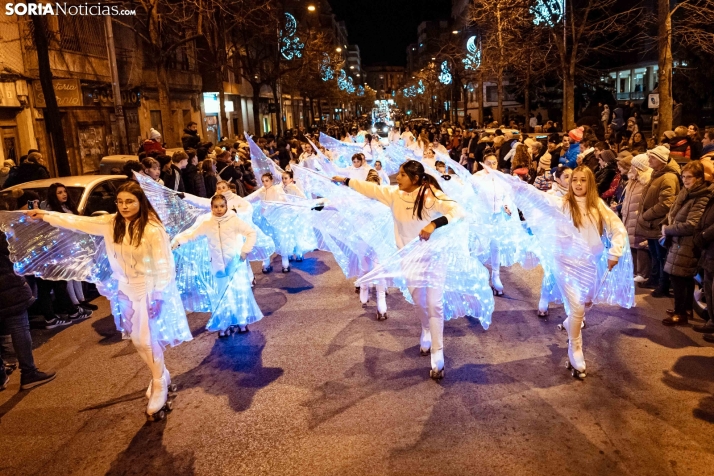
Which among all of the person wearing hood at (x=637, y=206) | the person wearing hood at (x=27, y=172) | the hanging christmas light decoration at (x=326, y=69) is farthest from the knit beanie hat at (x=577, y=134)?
the hanging christmas light decoration at (x=326, y=69)

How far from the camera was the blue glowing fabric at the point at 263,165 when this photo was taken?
10.5m

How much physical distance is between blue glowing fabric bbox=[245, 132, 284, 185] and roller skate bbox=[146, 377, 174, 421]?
→ 562 centimetres

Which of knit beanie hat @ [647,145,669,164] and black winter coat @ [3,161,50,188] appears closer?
knit beanie hat @ [647,145,669,164]

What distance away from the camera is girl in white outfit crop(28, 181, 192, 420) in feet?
16.2

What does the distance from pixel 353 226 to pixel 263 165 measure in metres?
3.93

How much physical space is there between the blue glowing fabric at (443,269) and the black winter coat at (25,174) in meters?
8.53

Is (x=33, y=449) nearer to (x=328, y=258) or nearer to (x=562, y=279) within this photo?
(x=562, y=279)

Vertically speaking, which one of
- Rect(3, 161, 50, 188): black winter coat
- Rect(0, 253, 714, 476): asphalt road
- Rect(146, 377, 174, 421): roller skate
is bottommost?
Rect(0, 253, 714, 476): asphalt road

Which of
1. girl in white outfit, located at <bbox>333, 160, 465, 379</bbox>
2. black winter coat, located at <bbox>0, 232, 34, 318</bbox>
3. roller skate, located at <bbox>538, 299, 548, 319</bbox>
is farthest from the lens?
roller skate, located at <bbox>538, 299, 548, 319</bbox>

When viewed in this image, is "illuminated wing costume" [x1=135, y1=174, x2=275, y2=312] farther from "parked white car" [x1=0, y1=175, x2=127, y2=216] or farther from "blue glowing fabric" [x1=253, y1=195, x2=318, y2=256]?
"parked white car" [x1=0, y1=175, x2=127, y2=216]

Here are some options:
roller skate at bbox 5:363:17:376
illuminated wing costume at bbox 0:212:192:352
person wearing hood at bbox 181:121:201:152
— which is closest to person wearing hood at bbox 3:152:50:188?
roller skate at bbox 5:363:17:376

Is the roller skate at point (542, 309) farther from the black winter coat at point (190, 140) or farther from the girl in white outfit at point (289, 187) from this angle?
the black winter coat at point (190, 140)

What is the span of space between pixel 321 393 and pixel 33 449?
7.86ft

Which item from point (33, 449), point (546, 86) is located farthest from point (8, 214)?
point (546, 86)
